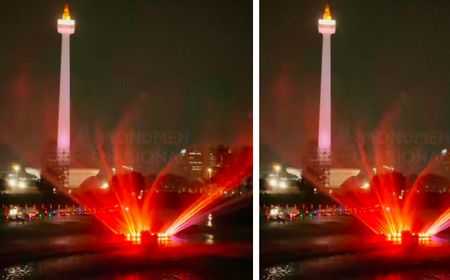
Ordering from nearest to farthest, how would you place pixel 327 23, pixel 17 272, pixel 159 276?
1. pixel 17 272
2. pixel 159 276
3. pixel 327 23

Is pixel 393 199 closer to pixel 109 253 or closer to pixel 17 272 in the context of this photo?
pixel 109 253

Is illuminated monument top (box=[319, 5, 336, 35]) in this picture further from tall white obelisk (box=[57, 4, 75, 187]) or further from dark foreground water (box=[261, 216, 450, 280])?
tall white obelisk (box=[57, 4, 75, 187])

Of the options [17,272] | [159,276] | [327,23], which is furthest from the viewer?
[327,23]

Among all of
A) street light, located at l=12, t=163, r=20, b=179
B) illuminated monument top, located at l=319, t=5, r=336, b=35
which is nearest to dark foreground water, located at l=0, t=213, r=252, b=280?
street light, located at l=12, t=163, r=20, b=179

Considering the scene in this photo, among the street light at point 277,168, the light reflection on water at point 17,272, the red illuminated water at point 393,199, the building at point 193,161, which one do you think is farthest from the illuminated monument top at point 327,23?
the light reflection on water at point 17,272

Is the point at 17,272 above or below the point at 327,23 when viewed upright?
below

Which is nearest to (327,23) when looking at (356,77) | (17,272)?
(356,77)

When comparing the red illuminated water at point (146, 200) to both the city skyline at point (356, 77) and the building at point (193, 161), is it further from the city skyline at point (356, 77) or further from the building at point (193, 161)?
the city skyline at point (356, 77)

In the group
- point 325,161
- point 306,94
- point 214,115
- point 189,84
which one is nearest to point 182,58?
point 189,84
